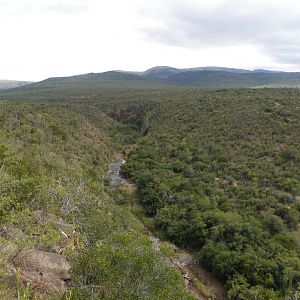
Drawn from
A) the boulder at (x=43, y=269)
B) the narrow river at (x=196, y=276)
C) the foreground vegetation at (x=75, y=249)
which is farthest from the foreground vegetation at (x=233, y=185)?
the boulder at (x=43, y=269)

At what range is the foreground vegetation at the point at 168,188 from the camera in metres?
13.9

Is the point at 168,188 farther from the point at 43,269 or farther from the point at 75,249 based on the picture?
the point at 43,269

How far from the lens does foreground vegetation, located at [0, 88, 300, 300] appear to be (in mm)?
13883

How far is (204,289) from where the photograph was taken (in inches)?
1149

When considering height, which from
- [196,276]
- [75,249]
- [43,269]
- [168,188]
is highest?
[43,269]

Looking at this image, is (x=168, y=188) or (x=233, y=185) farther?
(x=233, y=185)

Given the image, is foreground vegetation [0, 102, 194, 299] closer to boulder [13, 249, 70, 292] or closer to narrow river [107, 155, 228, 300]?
boulder [13, 249, 70, 292]

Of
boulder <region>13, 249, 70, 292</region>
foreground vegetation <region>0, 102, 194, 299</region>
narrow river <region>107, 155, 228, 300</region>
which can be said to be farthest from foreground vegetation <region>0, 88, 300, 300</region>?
narrow river <region>107, 155, 228, 300</region>

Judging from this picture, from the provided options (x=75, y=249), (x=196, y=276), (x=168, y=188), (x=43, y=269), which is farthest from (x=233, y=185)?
(x=43, y=269)

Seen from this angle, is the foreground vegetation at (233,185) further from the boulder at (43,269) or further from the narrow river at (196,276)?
the boulder at (43,269)

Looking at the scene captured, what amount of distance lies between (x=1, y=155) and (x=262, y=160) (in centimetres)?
3598

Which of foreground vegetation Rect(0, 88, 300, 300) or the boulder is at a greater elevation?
the boulder

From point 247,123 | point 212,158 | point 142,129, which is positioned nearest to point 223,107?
point 247,123

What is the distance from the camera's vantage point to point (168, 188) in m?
44.9
